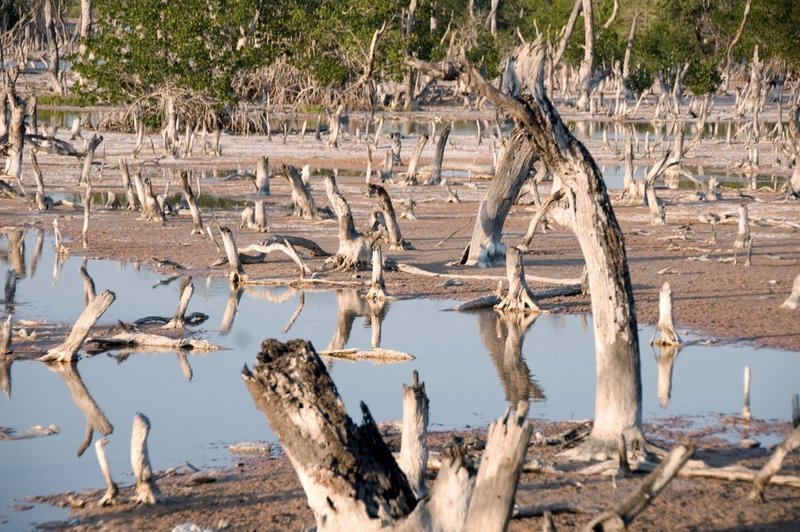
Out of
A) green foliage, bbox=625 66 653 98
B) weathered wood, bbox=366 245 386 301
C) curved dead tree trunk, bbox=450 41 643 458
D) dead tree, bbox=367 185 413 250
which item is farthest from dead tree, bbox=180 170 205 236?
green foliage, bbox=625 66 653 98

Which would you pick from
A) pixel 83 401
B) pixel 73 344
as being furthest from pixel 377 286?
pixel 83 401

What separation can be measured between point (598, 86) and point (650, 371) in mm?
51843

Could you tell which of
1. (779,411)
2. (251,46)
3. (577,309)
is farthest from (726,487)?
(251,46)

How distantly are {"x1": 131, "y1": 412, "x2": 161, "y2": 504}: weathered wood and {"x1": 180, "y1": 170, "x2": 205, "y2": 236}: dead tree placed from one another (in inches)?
502

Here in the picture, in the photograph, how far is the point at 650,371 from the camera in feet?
41.3

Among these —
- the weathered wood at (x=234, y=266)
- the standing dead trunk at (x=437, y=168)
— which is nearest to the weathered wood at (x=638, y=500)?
the weathered wood at (x=234, y=266)

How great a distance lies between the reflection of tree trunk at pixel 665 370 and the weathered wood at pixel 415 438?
13.7 ft

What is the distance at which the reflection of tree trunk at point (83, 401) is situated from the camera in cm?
1077

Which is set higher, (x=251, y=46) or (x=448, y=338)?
(x=251, y=46)

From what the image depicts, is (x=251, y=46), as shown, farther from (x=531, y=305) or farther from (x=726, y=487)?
(x=726, y=487)

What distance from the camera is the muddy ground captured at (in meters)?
7.99

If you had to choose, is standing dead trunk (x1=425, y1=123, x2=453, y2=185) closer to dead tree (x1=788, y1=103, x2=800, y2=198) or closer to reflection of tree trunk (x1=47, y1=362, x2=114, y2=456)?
dead tree (x1=788, y1=103, x2=800, y2=198)

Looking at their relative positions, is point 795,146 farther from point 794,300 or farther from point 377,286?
point 377,286

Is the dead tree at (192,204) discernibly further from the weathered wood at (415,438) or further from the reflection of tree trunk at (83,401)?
the weathered wood at (415,438)
